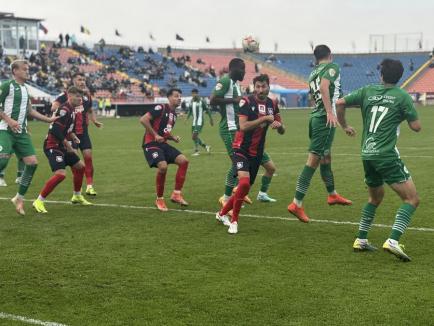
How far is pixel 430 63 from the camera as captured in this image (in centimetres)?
7925

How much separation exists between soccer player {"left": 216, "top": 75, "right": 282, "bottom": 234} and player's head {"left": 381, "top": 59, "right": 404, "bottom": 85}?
2010mm

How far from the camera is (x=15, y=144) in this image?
9.24 m

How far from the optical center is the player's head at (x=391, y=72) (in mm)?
6203

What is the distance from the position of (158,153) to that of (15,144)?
2.21 metres

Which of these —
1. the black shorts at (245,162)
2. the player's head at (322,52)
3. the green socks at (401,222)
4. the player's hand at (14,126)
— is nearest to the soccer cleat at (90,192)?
the player's hand at (14,126)

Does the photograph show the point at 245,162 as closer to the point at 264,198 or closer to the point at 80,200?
the point at 264,198

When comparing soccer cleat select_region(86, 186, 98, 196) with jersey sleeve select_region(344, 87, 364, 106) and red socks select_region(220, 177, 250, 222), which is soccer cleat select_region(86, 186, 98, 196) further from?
jersey sleeve select_region(344, 87, 364, 106)

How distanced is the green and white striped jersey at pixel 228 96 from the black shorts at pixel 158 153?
3.09 feet

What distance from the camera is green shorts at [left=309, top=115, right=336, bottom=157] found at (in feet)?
28.5

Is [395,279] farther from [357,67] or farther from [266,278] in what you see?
[357,67]

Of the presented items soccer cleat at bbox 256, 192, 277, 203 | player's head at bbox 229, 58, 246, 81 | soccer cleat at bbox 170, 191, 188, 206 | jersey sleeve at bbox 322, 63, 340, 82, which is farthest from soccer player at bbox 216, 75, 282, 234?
soccer cleat at bbox 256, 192, 277, 203

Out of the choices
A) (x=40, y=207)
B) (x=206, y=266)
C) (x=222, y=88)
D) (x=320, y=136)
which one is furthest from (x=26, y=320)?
(x=222, y=88)

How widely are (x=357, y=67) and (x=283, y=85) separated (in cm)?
1371

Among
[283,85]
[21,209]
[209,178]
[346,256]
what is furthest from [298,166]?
[283,85]
